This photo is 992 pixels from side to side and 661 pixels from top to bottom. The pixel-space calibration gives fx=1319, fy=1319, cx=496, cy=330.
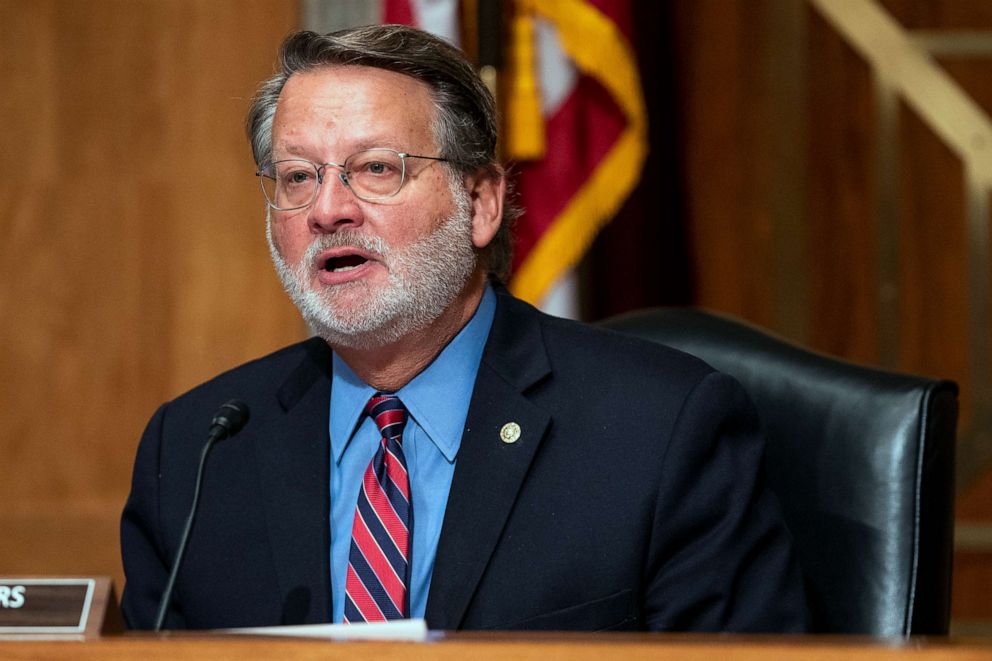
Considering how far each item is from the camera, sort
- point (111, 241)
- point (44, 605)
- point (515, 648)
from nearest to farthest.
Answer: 1. point (515, 648)
2. point (44, 605)
3. point (111, 241)

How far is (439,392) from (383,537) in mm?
258

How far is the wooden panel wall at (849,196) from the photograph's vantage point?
13.4 feet

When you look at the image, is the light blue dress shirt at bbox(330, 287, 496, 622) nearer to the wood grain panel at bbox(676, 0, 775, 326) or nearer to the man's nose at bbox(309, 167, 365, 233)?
the man's nose at bbox(309, 167, 365, 233)

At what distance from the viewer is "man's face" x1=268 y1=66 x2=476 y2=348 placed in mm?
1993

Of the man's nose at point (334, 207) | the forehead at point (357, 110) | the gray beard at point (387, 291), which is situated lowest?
the gray beard at point (387, 291)

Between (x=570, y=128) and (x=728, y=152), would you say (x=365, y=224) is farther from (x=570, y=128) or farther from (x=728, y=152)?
(x=728, y=152)

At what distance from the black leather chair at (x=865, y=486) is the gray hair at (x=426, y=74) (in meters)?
0.61

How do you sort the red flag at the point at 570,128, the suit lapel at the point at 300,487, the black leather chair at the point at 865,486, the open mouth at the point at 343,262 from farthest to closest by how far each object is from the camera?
the red flag at the point at 570,128 < the open mouth at the point at 343,262 < the suit lapel at the point at 300,487 < the black leather chair at the point at 865,486

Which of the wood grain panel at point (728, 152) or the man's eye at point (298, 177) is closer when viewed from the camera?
the man's eye at point (298, 177)

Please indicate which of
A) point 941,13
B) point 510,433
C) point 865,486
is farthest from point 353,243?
point 941,13

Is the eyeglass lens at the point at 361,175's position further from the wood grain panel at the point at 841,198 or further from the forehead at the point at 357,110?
the wood grain panel at the point at 841,198

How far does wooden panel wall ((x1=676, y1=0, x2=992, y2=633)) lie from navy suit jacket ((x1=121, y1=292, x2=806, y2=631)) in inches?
82.7

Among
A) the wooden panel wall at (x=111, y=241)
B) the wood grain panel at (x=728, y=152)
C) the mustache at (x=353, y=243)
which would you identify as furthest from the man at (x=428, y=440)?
the wood grain panel at (x=728, y=152)

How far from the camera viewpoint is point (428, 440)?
202cm
